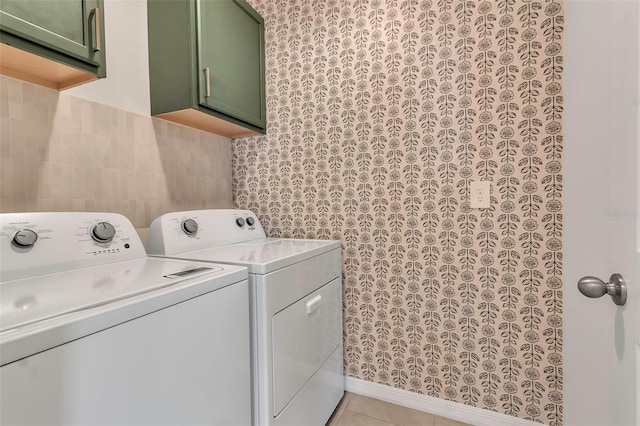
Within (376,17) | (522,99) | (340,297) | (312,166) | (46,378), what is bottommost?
(340,297)

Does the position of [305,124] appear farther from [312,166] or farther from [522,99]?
[522,99]

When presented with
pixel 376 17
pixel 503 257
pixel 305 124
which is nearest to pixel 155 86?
pixel 305 124

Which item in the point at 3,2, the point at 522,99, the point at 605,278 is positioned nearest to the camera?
the point at 605,278

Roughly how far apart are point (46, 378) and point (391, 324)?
1422 mm

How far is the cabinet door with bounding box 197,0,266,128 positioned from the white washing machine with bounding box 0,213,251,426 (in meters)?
0.81

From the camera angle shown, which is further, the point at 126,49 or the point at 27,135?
the point at 126,49

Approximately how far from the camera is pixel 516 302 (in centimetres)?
135

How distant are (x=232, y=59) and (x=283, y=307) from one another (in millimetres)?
1343

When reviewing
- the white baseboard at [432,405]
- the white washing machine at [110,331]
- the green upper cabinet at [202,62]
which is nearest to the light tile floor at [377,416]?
the white baseboard at [432,405]

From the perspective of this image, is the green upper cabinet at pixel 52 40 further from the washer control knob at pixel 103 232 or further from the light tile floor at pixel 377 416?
the light tile floor at pixel 377 416

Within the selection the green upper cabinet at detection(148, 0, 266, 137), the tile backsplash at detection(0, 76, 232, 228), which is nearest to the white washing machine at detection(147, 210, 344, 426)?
the tile backsplash at detection(0, 76, 232, 228)

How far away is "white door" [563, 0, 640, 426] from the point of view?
1.92 feet

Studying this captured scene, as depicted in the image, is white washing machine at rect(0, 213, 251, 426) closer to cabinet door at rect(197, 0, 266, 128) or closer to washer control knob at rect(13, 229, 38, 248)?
washer control knob at rect(13, 229, 38, 248)

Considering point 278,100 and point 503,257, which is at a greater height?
point 278,100
